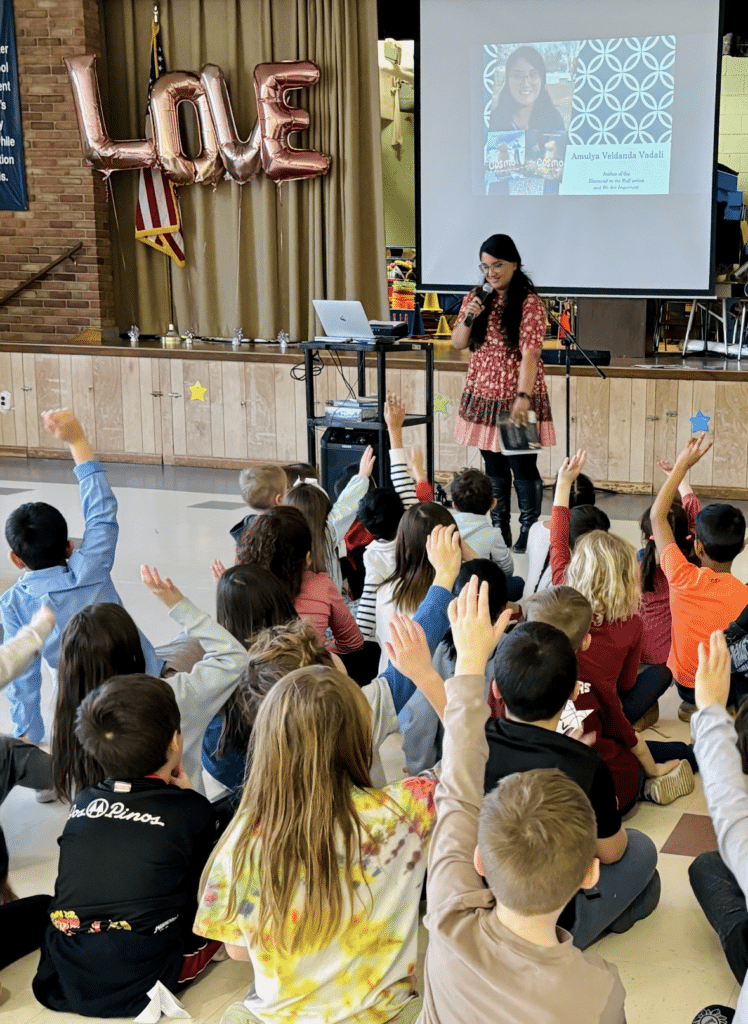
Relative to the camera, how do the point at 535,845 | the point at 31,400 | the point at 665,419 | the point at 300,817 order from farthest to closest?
1. the point at 31,400
2. the point at 665,419
3. the point at 300,817
4. the point at 535,845

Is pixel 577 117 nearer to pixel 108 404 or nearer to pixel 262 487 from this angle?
pixel 108 404

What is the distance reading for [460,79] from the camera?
23.0ft

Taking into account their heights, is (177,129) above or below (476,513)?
above

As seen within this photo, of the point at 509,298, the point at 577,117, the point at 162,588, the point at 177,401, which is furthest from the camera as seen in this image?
the point at 177,401

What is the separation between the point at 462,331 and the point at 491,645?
3.38m

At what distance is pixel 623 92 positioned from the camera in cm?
664

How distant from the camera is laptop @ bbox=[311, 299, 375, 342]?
5336mm

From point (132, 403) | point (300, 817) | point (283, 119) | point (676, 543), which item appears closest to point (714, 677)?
point (300, 817)

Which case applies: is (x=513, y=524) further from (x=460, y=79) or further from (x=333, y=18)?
(x=333, y=18)

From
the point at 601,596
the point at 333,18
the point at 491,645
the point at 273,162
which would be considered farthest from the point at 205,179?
the point at 491,645

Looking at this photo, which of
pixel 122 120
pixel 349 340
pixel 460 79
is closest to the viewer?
pixel 349 340

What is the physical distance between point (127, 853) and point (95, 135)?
22.4ft

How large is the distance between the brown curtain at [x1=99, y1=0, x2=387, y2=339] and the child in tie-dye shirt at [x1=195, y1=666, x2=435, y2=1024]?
20.9ft

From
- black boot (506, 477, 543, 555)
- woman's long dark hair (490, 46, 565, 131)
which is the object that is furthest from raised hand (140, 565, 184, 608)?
woman's long dark hair (490, 46, 565, 131)
